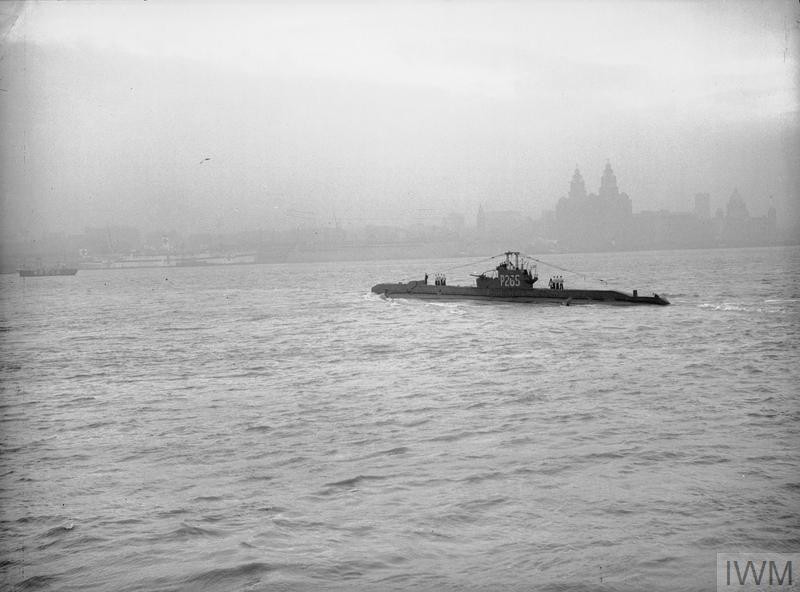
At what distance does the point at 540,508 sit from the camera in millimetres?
15156

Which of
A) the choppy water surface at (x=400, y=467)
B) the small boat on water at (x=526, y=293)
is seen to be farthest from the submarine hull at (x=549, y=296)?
the choppy water surface at (x=400, y=467)

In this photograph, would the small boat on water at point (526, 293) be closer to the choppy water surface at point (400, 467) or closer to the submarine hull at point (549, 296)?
the submarine hull at point (549, 296)

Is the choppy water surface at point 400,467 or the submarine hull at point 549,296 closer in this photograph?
the choppy water surface at point 400,467

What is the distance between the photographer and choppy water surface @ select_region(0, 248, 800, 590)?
42.1 ft

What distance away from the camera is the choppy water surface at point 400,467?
12.8 meters

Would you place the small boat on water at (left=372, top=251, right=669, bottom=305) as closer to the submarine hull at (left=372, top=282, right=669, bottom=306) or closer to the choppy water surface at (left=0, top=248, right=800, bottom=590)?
the submarine hull at (left=372, top=282, right=669, bottom=306)

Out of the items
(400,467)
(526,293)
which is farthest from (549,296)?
(400,467)

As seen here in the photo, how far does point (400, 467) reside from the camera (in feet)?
59.6

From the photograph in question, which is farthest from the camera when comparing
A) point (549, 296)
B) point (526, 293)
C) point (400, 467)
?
point (526, 293)

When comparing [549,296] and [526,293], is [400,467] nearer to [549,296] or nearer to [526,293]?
[549,296]

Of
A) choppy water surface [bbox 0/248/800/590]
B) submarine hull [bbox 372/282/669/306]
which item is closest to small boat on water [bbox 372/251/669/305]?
submarine hull [bbox 372/282/669/306]

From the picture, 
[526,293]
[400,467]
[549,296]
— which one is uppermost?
[526,293]

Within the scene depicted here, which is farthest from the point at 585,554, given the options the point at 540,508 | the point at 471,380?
the point at 471,380

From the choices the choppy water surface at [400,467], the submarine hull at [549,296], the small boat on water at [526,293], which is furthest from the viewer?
the small boat on water at [526,293]
